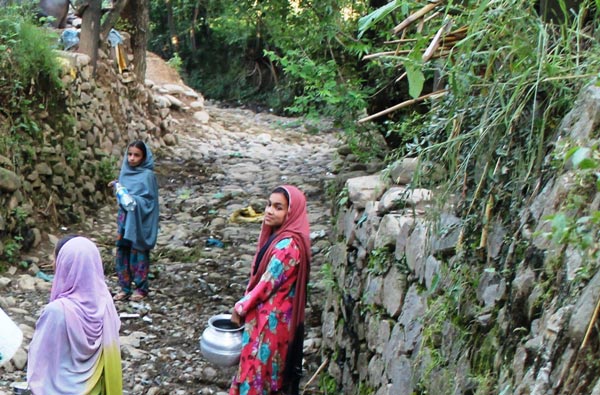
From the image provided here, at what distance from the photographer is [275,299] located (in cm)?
440

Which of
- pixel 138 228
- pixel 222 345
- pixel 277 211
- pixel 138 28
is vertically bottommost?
pixel 138 228

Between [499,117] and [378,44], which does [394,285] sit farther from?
[378,44]

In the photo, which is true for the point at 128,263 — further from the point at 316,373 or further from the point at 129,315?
the point at 316,373

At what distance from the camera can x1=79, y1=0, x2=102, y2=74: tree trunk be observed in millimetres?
10547

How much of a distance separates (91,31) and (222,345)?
24.0 feet

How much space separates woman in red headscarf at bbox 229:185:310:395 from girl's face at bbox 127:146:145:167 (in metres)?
2.61

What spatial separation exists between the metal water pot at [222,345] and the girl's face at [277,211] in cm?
63

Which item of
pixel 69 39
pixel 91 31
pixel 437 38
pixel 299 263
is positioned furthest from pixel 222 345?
pixel 69 39

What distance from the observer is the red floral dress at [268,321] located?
4.36 metres

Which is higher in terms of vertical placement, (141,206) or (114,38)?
(114,38)

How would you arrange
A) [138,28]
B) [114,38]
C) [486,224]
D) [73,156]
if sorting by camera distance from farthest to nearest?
[138,28], [114,38], [73,156], [486,224]

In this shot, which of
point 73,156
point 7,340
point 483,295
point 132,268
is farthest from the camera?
point 73,156

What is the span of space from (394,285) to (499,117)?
122 cm

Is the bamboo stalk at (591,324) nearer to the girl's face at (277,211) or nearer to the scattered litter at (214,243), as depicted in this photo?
the girl's face at (277,211)
